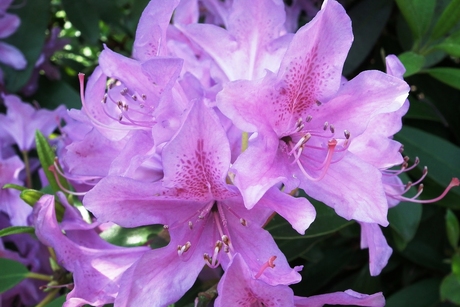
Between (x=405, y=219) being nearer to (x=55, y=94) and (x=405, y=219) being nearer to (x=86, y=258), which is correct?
(x=86, y=258)

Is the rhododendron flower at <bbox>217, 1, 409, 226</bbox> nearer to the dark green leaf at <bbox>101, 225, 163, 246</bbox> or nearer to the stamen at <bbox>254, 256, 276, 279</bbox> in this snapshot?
the stamen at <bbox>254, 256, 276, 279</bbox>

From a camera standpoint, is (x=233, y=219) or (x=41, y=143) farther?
(x=41, y=143)

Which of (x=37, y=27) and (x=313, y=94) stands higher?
(x=313, y=94)

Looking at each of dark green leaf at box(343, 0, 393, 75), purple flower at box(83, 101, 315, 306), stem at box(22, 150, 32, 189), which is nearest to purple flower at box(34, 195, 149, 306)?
purple flower at box(83, 101, 315, 306)

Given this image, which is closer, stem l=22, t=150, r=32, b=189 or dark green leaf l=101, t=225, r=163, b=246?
dark green leaf l=101, t=225, r=163, b=246

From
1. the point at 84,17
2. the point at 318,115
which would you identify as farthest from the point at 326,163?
the point at 84,17

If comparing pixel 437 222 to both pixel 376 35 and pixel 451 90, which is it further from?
pixel 376 35

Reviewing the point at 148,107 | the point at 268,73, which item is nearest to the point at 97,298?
the point at 148,107
